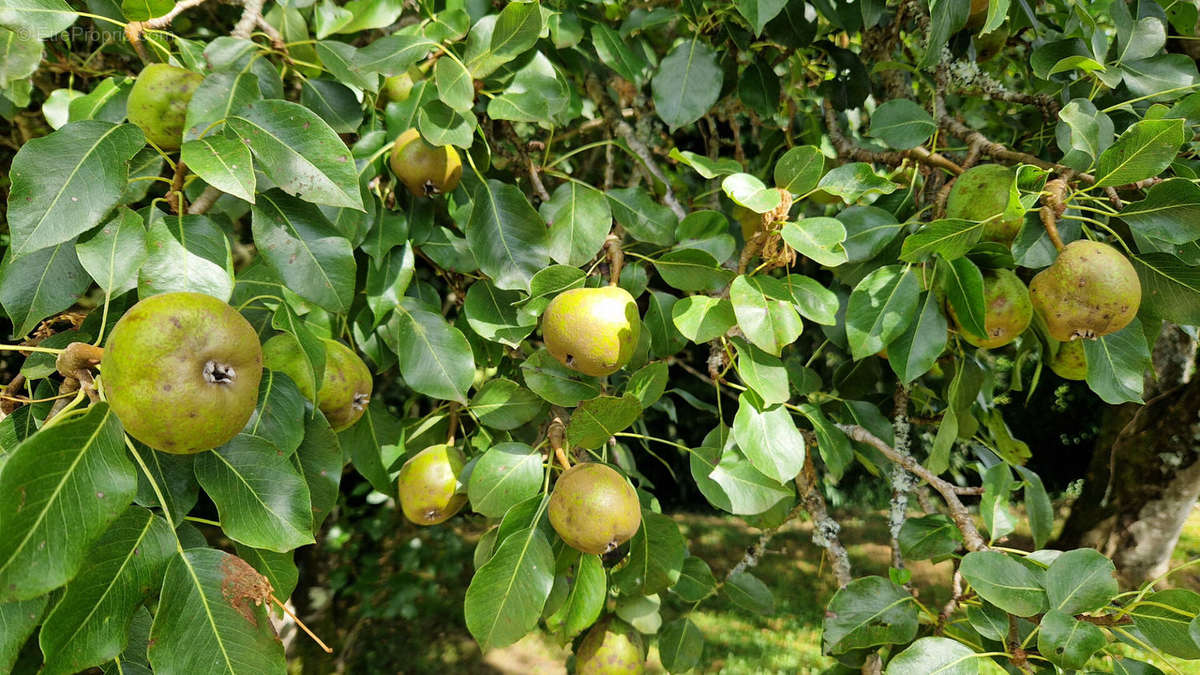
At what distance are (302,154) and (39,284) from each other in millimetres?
499

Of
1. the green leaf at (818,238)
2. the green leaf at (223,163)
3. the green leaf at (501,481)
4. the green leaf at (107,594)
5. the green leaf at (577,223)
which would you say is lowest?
the green leaf at (501,481)

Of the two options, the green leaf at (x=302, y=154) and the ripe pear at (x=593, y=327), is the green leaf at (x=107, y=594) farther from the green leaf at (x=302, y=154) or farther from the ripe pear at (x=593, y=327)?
the ripe pear at (x=593, y=327)

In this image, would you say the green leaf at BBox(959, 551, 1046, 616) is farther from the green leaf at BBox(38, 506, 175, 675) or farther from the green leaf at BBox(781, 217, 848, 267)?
the green leaf at BBox(38, 506, 175, 675)

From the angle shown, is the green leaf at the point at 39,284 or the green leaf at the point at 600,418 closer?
the green leaf at the point at 39,284

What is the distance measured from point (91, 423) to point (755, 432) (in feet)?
3.60

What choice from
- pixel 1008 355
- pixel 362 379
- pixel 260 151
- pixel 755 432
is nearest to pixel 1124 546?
pixel 1008 355

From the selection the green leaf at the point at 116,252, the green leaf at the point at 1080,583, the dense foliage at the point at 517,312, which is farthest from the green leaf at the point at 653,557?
the green leaf at the point at 116,252

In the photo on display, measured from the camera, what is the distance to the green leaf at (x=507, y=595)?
4.18ft

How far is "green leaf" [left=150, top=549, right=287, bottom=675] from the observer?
95 cm

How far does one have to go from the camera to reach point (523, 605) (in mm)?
1291

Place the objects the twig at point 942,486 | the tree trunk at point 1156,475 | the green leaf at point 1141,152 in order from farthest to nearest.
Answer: the tree trunk at point 1156,475, the twig at point 942,486, the green leaf at point 1141,152

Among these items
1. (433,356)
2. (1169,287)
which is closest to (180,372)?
(433,356)

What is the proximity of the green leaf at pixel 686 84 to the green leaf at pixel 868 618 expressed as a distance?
119cm

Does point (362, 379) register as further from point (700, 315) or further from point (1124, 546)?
point (1124, 546)
